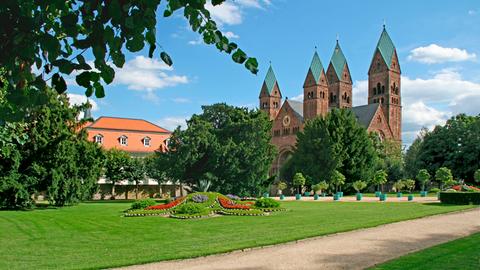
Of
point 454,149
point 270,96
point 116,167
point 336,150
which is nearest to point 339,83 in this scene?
point 270,96

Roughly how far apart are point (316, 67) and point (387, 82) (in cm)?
1546

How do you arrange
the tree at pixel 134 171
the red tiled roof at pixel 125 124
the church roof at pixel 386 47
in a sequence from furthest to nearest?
the church roof at pixel 386 47 < the red tiled roof at pixel 125 124 < the tree at pixel 134 171

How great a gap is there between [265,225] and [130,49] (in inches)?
645

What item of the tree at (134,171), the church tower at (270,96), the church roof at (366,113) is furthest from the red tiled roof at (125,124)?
the church tower at (270,96)

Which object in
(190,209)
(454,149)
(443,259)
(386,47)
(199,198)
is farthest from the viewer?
(386,47)

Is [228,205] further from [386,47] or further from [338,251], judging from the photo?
[386,47]

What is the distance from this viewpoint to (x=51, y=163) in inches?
1242

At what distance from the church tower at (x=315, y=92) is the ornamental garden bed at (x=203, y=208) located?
7017 centimetres

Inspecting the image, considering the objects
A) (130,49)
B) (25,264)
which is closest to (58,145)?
(25,264)

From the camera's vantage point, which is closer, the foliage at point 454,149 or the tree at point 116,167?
the tree at point 116,167

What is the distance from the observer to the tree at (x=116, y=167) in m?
52.8

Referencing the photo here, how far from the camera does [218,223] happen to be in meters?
20.3

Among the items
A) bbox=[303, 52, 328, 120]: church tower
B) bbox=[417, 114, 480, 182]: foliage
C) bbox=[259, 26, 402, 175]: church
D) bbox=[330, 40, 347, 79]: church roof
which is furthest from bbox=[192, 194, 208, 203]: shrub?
bbox=[330, 40, 347, 79]: church roof

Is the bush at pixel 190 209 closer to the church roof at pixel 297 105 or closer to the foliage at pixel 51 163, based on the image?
the foliage at pixel 51 163
